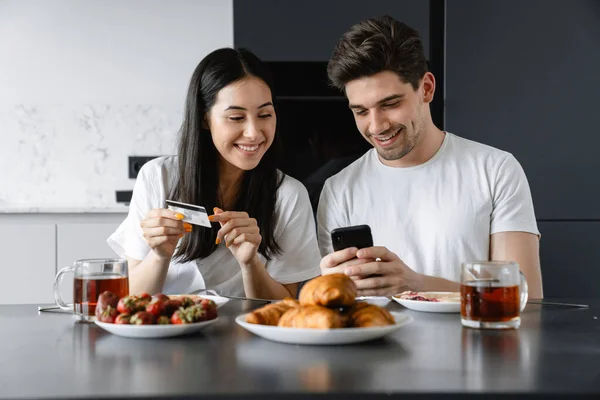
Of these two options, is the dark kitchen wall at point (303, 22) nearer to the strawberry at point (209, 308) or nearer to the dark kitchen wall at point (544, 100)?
the dark kitchen wall at point (544, 100)

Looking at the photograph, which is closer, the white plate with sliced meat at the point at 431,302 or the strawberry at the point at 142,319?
the strawberry at the point at 142,319

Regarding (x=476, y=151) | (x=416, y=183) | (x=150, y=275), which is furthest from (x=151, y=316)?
(x=476, y=151)

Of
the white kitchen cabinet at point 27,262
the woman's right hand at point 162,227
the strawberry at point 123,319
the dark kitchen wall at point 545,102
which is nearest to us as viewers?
the strawberry at point 123,319

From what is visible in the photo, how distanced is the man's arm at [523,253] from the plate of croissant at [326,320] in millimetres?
Answer: 949

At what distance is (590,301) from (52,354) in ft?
3.58

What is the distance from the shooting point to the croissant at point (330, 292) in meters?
1.07

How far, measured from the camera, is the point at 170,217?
167cm

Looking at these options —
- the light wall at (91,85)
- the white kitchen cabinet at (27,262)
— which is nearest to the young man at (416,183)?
the white kitchen cabinet at (27,262)

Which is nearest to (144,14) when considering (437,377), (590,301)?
(590,301)

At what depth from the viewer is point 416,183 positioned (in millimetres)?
2164

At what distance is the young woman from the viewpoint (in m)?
2.03

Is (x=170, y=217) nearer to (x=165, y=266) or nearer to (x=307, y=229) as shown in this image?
(x=165, y=266)

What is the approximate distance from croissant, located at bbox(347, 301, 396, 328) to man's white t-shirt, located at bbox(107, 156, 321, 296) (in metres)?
0.92

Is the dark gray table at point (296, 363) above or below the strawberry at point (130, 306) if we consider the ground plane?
below
